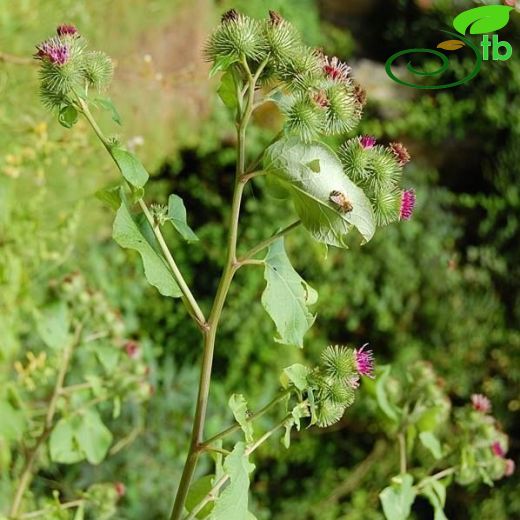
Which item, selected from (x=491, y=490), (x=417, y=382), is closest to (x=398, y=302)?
(x=491, y=490)

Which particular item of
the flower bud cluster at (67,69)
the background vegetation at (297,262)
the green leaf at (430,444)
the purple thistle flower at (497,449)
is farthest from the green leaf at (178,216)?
the background vegetation at (297,262)

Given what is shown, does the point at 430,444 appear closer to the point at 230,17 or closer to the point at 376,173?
the point at 376,173

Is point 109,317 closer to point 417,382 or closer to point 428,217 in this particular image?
point 417,382

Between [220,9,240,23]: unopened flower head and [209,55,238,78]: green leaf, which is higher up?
[220,9,240,23]: unopened flower head

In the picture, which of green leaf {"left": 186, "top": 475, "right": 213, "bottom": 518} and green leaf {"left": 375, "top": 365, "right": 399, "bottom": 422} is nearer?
green leaf {"left": 186, "top": 475, "right": 213, "bottom": 518}

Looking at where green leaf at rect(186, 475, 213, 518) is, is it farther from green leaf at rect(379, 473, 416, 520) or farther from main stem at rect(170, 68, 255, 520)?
green leaf at rect(379, 473, 416, 520)

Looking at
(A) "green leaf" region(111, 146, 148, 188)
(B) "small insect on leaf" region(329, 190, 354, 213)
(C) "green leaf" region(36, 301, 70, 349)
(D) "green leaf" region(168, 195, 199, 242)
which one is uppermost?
(A) "green leaf" region(111, 146, 148, 188)

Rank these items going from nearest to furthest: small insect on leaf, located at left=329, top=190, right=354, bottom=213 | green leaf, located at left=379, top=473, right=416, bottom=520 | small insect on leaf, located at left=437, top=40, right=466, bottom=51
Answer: small insect on leaf, located at left=329, top=190, right=354, bottom=213, green leaf, located at left=379, top=473, right=416, bottom=520, small insect on leaf, located at left=437, top=40, right=466, bottom=51

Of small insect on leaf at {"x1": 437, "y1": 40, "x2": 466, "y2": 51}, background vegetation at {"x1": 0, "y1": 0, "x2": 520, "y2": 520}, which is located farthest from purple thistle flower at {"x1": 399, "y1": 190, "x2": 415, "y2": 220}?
background vegetation at {"x1": 0, "y1": 0, "x2": 520, "y2": 520}
